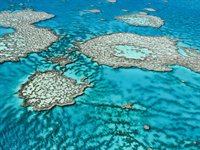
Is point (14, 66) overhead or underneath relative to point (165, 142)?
overhead

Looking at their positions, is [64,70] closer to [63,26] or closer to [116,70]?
[116,70]

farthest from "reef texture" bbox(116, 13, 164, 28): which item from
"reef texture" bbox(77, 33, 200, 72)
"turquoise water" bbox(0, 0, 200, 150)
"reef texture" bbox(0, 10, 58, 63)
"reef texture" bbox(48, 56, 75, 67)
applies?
"reef texture" bbox(48, 56, 75, 67)

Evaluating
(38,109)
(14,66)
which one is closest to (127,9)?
(14,66)

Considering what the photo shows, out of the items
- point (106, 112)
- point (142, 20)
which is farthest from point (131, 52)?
point (142, 20)

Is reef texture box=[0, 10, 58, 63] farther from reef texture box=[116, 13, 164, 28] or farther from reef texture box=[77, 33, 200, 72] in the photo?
reef texture box=[116, 13, 164, 28]

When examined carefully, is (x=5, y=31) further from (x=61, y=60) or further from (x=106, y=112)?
(x=106, y=112)

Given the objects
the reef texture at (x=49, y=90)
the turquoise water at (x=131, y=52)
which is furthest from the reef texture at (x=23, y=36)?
the turquoise water at (x=131, y=52)
